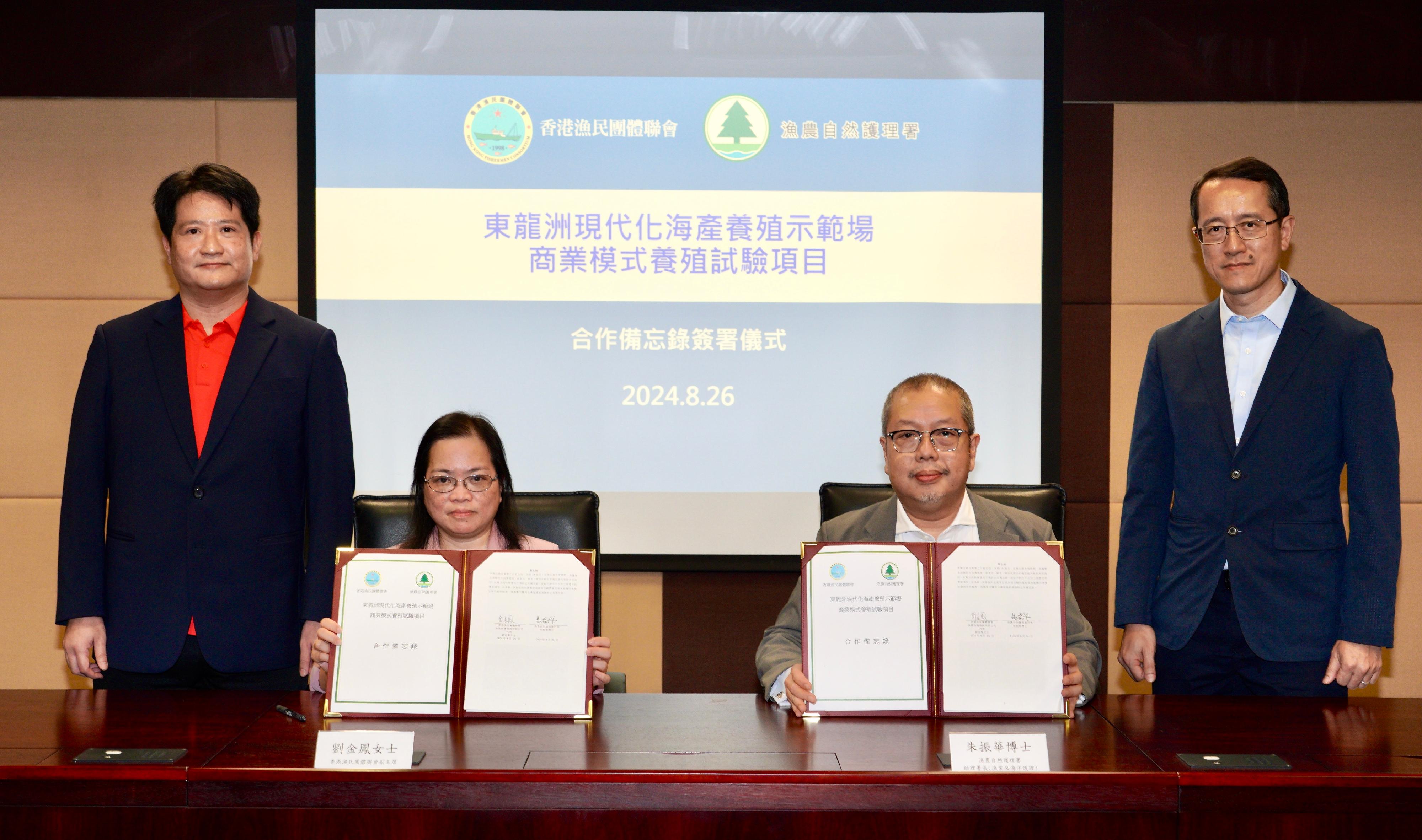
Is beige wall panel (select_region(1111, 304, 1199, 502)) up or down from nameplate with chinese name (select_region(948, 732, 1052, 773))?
up

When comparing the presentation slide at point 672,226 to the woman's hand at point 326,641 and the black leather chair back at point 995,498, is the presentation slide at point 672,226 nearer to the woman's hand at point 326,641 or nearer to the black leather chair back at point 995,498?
the black leather chair back at point 995,498

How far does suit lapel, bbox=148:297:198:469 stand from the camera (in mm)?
2129

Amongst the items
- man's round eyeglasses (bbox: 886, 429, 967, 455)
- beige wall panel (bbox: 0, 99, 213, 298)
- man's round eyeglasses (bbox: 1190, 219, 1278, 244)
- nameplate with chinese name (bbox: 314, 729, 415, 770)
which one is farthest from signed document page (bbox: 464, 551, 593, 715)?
beige wall panel (bbox: 0, 99, 213, 298)

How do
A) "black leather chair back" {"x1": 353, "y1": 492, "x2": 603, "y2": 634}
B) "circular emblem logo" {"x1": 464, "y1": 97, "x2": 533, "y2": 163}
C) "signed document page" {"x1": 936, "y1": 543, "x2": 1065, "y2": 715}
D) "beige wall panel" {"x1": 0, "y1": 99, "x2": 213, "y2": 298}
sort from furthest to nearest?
"beige wall panel" {"x1": 0, "y1": 99, "x2": 213, "y2": 298} < "circular emblem logo" {"x1": 464, "y1": 97, "x2": 533, "y2": 163} < "black leather chair back" {"x1": 353, "y1": 492, "x2": 603, "y2": 634} < "signed document page" {"x1": 936, "y1": 543, "x2": 1065, "y2": 715}

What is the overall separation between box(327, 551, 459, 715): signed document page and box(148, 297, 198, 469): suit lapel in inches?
28.1

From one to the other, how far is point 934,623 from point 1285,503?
961mm

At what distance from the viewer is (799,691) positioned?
1.64 meters

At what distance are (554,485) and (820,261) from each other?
109 cm

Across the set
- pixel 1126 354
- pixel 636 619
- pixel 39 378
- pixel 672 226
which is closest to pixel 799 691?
pixel 636 619

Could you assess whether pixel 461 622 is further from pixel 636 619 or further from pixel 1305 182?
pixel 1305 182

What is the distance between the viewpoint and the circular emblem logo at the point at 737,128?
3.20 metres

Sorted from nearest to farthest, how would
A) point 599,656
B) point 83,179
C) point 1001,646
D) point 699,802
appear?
1. point 699,802
2. point 1001,646
3. point 599,656
4. point 83,179

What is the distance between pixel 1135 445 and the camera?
7.47 ft

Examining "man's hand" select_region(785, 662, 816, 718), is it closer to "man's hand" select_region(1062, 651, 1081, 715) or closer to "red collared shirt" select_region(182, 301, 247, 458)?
"man's hand" select_region(1062, 651, 1081, 715)
